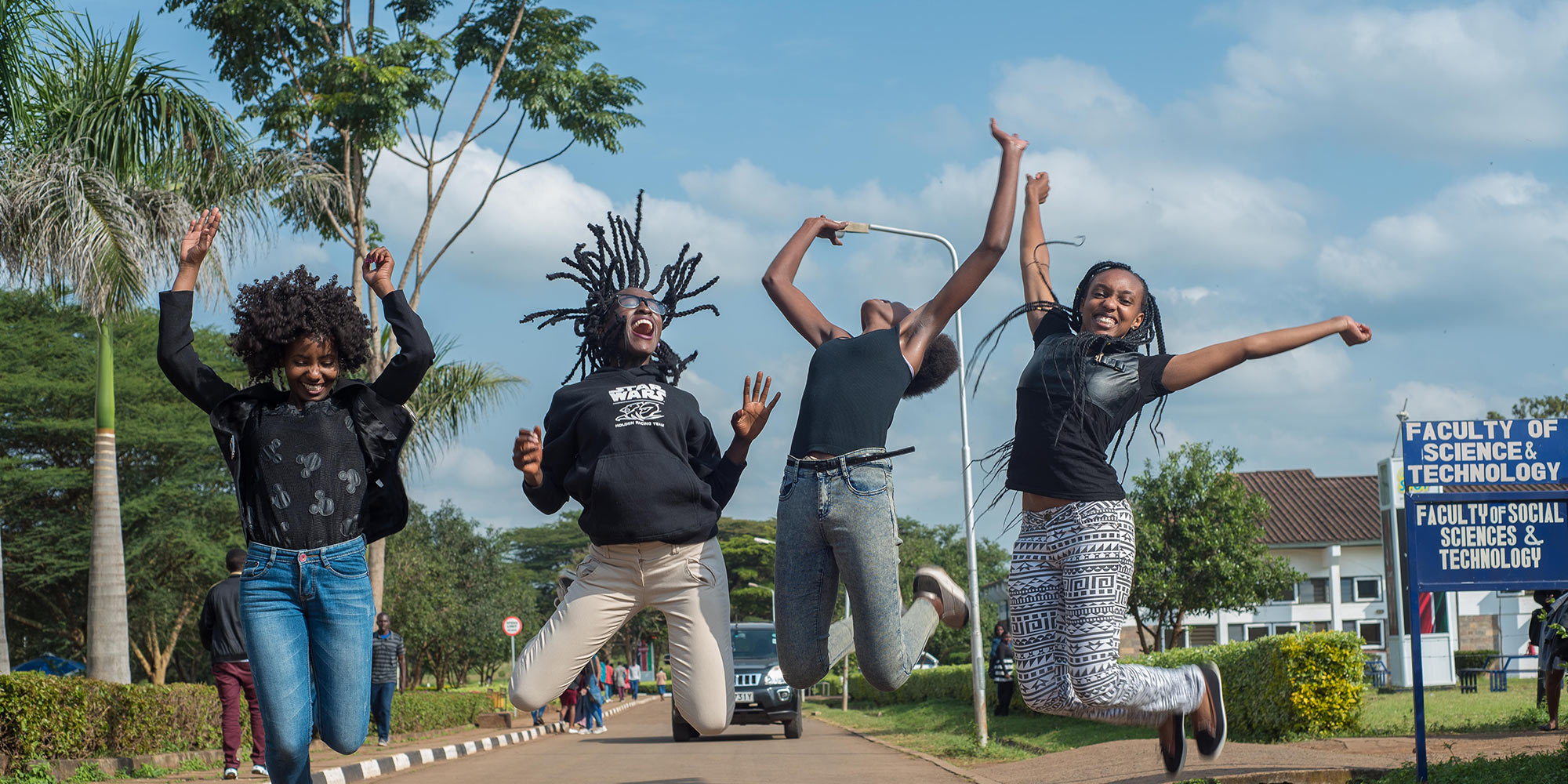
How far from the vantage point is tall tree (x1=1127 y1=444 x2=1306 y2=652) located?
3139 centimetres

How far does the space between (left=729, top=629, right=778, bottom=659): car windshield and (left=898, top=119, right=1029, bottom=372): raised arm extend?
50.4 feet

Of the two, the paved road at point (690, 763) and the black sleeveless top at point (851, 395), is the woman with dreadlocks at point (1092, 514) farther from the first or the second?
the paved road at point (690, 763)

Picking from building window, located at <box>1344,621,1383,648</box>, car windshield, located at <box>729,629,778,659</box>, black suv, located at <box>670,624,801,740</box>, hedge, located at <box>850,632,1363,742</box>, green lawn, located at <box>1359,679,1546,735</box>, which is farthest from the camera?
building window, located at <box>1344,621,1383,648</box>

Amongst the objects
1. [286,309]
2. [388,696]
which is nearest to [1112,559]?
[286,309]

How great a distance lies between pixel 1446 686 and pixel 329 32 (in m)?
26.1

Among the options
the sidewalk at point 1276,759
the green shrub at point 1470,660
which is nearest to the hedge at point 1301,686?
the sidewalk at point 1276,759

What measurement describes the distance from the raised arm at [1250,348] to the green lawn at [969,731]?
1055 cm

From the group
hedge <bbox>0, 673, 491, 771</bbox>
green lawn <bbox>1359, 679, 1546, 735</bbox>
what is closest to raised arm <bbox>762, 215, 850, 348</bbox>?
hedge <bbox>0, 673, 491, 771</bbox>

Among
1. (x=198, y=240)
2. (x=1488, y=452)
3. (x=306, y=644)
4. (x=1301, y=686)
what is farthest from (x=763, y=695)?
(x=198, y=240)

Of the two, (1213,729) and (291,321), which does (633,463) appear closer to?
(291,321)

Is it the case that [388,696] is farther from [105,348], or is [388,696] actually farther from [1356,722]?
[1356,722]

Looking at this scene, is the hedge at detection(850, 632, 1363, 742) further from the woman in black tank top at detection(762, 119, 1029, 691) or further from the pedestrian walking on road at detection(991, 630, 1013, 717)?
the pedestrian walking on road at detection(991, 630, 1013, 717)

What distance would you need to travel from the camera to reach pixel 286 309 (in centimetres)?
524

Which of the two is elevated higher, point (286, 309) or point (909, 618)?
point (286, 309)
